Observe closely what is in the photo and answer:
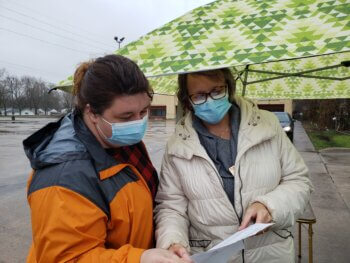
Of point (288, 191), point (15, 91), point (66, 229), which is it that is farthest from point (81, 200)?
point (15, 91)

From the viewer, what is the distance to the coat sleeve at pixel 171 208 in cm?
165

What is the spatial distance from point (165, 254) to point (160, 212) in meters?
0.44

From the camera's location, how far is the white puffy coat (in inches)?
66.5

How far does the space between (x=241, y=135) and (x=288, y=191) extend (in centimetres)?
37

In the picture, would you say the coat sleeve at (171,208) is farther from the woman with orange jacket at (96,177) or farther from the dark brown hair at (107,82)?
the dark brown hair at (107,82)

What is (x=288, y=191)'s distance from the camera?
1714 millimetres

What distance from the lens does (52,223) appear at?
4.06 feet

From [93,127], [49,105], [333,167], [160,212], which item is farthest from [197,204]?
[49,105]

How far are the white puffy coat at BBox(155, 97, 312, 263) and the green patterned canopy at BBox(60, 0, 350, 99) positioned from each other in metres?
0.43

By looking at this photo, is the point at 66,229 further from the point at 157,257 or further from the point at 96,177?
the point at 157,257

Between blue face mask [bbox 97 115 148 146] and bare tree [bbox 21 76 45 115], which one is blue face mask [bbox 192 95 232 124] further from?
bare tree [bbox 21 76 45 115]

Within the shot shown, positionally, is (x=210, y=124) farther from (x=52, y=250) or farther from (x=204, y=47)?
(x=52, y=250)

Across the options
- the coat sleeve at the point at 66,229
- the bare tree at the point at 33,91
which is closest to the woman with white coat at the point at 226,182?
the coat sleeve at the point at 66,229

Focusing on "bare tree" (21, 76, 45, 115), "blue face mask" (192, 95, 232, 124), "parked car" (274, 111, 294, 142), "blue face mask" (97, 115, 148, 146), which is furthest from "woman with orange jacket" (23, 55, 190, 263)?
"bare tree" (21, 76, 45, 115)
